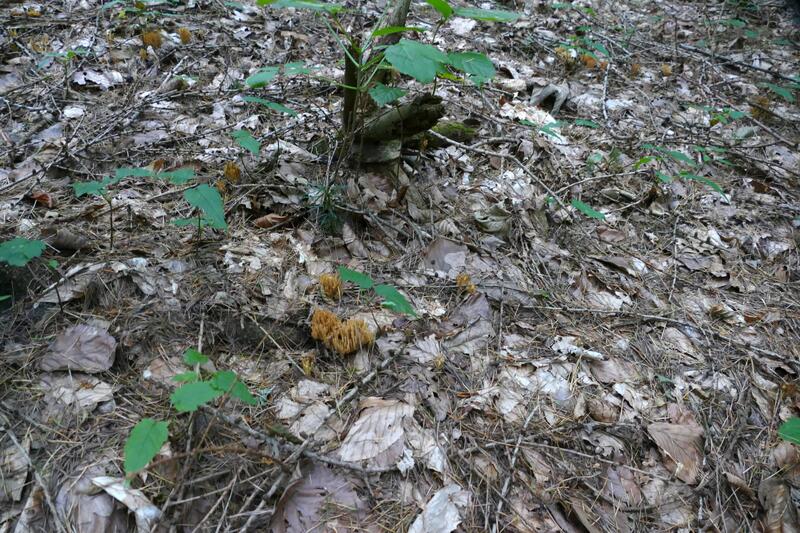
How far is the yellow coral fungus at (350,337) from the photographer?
2.23 meters

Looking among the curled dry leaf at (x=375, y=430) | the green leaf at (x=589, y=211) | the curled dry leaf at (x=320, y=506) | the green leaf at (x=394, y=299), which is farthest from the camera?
the green leaf at (x=589, y=211)

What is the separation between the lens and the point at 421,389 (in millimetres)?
2201

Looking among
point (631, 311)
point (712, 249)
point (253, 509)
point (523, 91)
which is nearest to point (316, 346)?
point (253, 509)

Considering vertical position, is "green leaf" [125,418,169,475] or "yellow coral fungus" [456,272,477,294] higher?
"green leaf" [125,418,169,475]

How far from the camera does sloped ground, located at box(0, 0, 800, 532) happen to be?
1.79 meters

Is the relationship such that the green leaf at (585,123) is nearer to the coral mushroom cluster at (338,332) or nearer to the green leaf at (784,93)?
the green leaf at (784,93)

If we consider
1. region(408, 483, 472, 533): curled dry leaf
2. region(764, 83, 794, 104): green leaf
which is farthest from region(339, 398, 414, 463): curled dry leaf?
region(764, 83, 794, 104): green leaf

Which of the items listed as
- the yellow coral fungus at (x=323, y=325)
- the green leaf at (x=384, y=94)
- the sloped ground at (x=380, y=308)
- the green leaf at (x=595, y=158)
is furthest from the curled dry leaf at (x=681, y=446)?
the green leaf at (x=595, y=158)

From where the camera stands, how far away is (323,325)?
2.24 metres

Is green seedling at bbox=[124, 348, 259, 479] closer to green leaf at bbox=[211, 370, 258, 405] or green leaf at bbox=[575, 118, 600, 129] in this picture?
green leaf at bbox=[211, 370, 258, 405]

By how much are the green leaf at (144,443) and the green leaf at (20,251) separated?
924 millimetres

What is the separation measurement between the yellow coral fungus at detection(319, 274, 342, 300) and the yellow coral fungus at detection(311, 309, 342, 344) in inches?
11.1

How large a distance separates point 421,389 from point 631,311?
1592 millimetres

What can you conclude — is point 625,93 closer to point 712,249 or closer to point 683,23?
point 712,249
